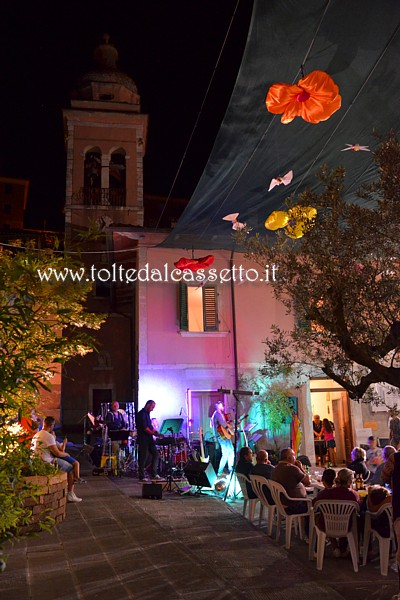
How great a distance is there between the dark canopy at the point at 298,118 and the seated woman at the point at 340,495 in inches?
154

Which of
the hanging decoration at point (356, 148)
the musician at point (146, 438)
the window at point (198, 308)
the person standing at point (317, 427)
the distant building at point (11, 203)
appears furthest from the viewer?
the distant building at point (11, 203)

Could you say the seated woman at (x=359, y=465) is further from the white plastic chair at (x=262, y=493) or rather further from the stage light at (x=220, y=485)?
the stage light at (x=220, y=485)

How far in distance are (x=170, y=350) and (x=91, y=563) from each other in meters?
9.36

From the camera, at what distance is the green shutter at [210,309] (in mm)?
15320

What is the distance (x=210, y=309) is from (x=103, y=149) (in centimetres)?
932

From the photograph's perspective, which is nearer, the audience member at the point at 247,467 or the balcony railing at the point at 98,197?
the audience member at the point at 247,467

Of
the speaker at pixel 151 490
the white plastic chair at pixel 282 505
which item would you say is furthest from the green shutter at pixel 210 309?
the white plastic chair at pixel 282 505

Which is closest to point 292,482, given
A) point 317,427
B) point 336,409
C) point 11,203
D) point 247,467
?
point 247,467

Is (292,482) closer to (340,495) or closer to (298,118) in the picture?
(340,495)

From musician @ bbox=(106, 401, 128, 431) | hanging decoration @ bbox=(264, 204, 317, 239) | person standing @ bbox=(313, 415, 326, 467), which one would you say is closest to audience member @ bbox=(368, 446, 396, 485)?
hanging decoration @ bbox=(264, 204, 317, 239)

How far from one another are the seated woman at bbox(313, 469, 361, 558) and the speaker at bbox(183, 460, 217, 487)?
4.03 m

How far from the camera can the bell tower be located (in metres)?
20.5

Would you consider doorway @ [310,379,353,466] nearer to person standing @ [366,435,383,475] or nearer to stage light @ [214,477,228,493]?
person standing @ [366,435,383,475]

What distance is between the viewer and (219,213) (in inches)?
434
